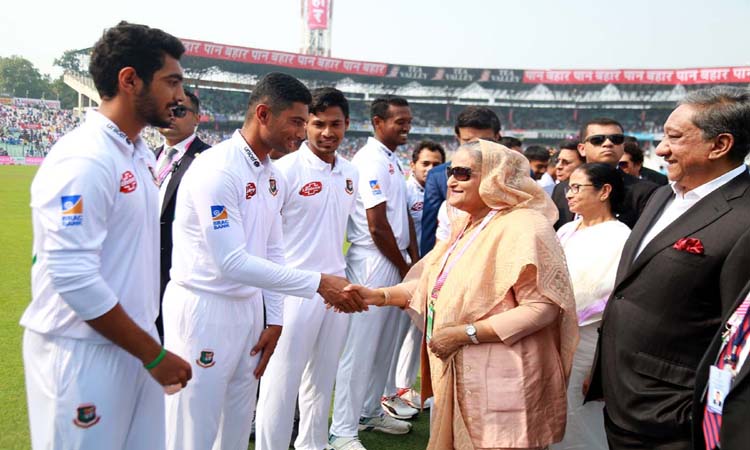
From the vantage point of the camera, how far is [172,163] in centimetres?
457

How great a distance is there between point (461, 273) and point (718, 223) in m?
1.16

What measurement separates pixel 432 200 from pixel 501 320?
95.8 inches

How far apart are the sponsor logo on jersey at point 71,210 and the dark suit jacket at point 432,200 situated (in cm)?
347

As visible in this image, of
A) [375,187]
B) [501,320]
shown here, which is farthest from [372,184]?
[501,320]

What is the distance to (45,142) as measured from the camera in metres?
41.4

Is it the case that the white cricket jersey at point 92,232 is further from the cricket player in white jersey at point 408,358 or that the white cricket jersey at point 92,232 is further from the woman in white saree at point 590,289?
the cricket player in white jersey at point 408,358

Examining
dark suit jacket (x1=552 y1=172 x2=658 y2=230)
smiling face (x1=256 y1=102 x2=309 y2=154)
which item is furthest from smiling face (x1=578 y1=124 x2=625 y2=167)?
smiling face (x1=256 y1=102 x2=309 y2=154)

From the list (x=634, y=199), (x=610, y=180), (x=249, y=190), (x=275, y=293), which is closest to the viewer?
(x=249, y=190)

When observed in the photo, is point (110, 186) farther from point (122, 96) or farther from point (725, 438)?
point (725, 438)

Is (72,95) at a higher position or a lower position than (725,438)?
higher

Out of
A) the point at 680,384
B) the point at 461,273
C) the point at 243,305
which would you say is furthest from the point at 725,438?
the point at 243,305

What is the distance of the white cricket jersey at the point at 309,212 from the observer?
4117mm

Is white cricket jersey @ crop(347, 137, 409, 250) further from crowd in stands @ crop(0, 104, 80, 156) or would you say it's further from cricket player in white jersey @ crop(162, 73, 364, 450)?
crowd in stands @ crop(0, 104, 80, 156)

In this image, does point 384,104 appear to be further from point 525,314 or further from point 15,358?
point 15,358
